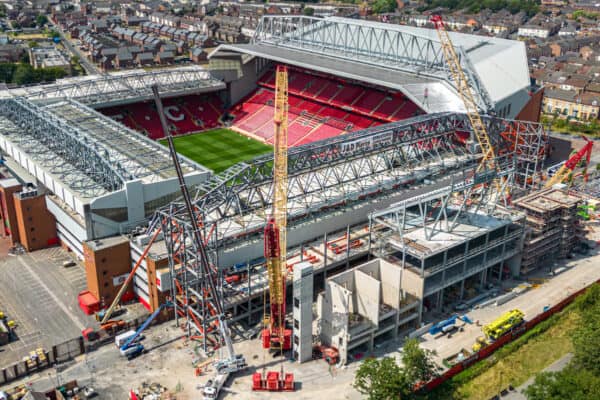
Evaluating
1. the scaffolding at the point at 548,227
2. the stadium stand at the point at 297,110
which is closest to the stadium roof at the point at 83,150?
the stadium stand at the point at 297,110

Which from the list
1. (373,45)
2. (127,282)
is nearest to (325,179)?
(127,282)

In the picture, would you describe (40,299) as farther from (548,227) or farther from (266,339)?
(548,227)

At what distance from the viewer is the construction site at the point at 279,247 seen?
47188mm

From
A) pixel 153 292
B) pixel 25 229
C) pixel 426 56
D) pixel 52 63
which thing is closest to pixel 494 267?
pixel 153 292

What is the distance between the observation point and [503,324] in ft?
164

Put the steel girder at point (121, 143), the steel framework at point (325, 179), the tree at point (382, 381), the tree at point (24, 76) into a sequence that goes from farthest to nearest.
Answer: the tree at point (24, 76)
the steel girder at point (121, 143)
the steel framework at point (325, 179)
the tree at point (382, 381)

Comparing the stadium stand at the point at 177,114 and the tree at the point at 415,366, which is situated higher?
the stadium stand at the point at 177,114

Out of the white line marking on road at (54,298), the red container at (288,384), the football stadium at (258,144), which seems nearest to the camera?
the red container at (288,384)

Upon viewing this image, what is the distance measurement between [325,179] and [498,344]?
928 inches

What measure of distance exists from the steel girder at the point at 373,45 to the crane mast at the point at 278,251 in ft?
119

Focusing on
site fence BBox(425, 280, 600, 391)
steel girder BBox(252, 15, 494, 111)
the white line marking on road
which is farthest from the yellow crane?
steel girder BBox(252, 15, 494, 111)

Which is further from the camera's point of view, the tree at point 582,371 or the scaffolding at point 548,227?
the scaffolding at point 548,227

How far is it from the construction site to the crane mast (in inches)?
6.5

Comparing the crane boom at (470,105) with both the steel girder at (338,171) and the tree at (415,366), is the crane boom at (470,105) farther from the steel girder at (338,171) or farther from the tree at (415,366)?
the tree at (415,366)
